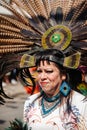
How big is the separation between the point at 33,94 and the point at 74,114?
24 cm

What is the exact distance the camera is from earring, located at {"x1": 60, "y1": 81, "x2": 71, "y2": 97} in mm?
1643

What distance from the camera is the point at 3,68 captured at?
1.81 meters

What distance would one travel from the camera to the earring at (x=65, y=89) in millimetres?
1643

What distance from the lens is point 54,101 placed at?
1661mm

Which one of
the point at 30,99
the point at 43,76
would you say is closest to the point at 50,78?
the point at 43,76

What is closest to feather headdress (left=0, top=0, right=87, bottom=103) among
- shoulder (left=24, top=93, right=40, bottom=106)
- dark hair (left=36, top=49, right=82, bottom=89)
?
dark hair (left=36, top=49, right=82, bottom=89)

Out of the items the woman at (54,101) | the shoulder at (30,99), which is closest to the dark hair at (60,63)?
the woman at (54,101)

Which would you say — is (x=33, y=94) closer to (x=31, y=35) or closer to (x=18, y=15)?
(x=31, y=35)

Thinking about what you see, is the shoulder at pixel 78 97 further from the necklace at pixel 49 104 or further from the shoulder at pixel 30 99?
the shoulder at pixel 30 99

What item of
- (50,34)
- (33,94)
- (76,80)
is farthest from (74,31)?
(33,94)

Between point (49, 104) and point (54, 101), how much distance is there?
0.09ft

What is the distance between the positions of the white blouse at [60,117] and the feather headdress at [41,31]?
173mm

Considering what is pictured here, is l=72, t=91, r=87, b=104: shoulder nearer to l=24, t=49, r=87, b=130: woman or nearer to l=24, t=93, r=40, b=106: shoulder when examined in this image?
l=24, t=49, r=87, b=130: woman

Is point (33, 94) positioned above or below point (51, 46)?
below
